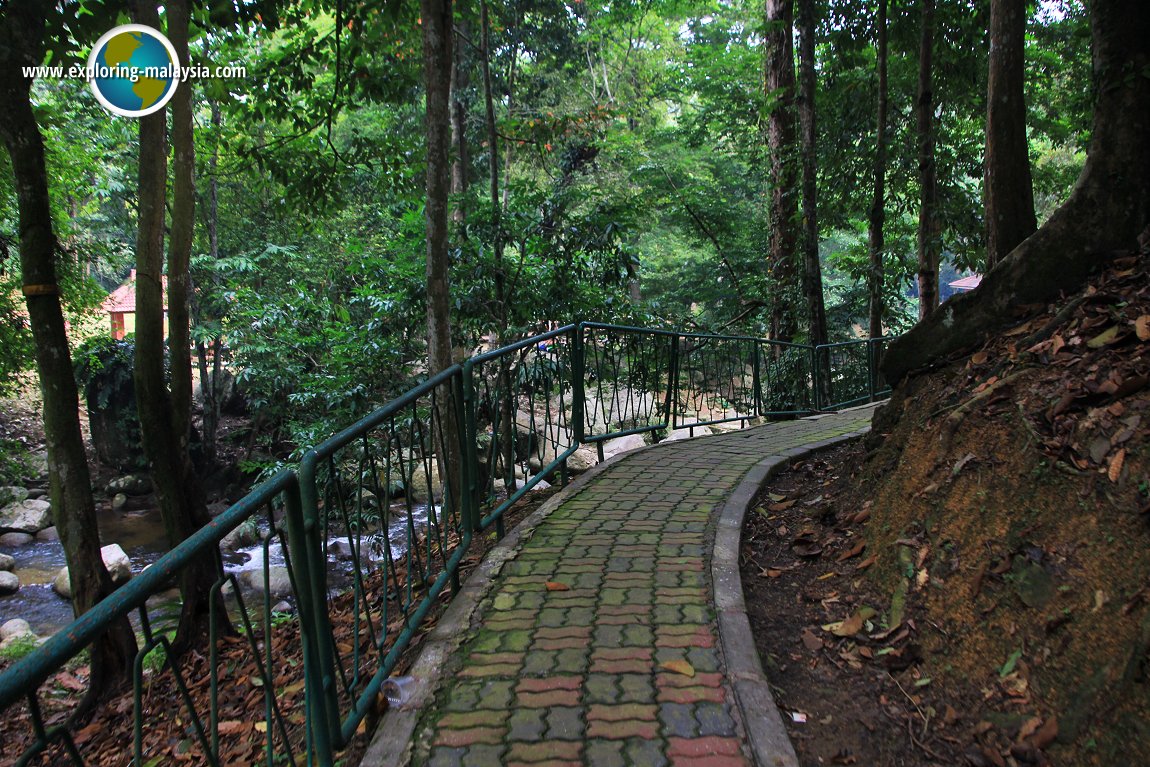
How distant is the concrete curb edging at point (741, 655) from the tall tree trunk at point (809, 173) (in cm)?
800

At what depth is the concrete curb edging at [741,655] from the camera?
8.18 feet

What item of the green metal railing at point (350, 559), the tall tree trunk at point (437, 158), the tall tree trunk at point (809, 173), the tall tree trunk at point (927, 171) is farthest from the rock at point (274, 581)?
the tall tree trunk at point (927, 171)

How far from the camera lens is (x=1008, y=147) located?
17.4 feet

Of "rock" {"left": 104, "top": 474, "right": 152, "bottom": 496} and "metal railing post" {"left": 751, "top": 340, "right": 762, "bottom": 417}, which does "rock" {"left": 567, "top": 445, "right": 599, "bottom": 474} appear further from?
"rock" {"left": 104, "top": 474, "right": 152, "bottom": 496}

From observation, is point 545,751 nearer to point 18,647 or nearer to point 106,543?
point 18,647

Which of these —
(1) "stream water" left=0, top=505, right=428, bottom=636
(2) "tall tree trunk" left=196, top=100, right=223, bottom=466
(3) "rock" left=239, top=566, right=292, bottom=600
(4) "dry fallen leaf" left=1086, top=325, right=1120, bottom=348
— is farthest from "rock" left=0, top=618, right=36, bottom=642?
(4) "dry fallen leaf" left=1086, top=325, right=1120, bottom=348

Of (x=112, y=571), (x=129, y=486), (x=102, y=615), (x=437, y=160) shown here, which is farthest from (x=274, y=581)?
(x=129, y=486)

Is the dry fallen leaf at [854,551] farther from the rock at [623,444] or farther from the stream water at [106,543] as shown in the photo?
the rock at [623,444]

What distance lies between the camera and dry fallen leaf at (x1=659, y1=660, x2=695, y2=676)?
9.69 feet

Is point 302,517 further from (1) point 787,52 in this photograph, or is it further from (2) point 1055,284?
(1) point 787,52

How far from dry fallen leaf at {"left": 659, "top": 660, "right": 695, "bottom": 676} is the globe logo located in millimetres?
6121

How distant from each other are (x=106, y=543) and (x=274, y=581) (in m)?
6.11

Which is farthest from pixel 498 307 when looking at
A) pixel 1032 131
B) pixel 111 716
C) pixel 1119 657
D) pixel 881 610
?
pixel 1032 131

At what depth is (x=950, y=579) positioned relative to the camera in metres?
3.20
